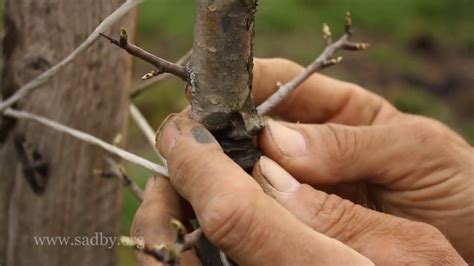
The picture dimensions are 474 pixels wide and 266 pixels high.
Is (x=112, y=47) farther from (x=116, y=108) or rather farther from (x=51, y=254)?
(x=51, y=254)

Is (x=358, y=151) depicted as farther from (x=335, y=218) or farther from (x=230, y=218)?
(x=230, y=218)

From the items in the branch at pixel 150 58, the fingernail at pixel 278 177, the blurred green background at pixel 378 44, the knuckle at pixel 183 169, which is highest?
the branch at pixel 150 58

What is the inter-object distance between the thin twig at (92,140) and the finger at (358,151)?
0.20 metres

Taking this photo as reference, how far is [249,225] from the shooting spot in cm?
110

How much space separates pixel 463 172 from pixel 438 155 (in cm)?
8

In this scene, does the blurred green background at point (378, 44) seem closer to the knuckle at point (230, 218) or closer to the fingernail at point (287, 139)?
the fingernail at point (287, 139)

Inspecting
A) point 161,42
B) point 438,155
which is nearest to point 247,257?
point 438,155

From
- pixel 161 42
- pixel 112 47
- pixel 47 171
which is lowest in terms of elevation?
pixel 161 42

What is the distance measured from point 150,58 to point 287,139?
1.15ft

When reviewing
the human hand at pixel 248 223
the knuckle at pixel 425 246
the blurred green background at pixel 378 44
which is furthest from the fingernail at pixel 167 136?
the blurred green background at pixel 378 44

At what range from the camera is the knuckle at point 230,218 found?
110 cm

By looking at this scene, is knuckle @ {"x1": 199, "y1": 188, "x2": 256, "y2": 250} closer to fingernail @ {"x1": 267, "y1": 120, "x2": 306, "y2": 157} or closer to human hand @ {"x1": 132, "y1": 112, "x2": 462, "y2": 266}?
human hand @ {"x1": 132, "y1": 112, "x2": 462, "y2": 266}

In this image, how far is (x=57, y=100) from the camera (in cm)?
154

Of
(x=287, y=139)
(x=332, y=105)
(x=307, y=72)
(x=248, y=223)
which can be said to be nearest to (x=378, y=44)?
(x=332, y=105)
